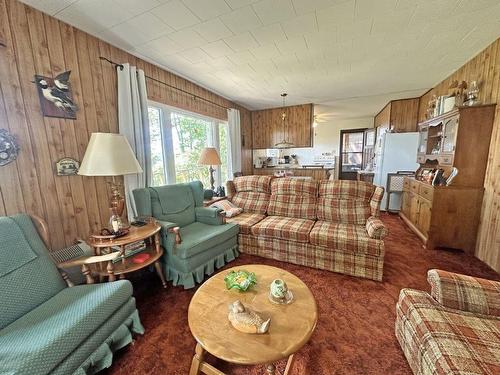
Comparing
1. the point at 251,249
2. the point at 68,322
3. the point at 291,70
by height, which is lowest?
the point at 251,249

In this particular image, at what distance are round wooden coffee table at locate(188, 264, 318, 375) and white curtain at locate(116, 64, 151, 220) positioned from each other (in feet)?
5.32

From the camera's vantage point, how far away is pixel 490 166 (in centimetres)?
242

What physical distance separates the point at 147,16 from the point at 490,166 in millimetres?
3980

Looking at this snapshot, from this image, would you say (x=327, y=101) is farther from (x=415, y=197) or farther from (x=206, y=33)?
(x=206, y=33)

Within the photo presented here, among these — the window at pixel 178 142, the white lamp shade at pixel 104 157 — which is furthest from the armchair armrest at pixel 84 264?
the window at pixel 178 142

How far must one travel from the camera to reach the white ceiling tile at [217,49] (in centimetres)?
225

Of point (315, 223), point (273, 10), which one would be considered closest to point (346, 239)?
point (315, 223)

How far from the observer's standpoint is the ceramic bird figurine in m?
1.03

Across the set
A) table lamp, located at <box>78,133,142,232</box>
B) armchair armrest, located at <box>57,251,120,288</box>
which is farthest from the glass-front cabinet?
armchair armrest, located at <box>57,251,120,288</box>

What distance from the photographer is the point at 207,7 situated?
1690 mm

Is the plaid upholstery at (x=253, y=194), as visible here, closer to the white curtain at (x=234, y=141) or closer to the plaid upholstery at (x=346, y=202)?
the plaid upholstery at (x=346, y=202)

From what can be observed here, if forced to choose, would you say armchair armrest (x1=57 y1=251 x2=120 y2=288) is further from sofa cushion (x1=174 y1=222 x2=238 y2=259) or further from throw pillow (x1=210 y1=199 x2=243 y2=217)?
throw pillow (x1=210 y1=199 x2=243 y2=217)

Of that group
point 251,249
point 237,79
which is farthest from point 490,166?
point 237,79

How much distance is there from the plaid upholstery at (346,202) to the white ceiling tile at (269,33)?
1.86m
